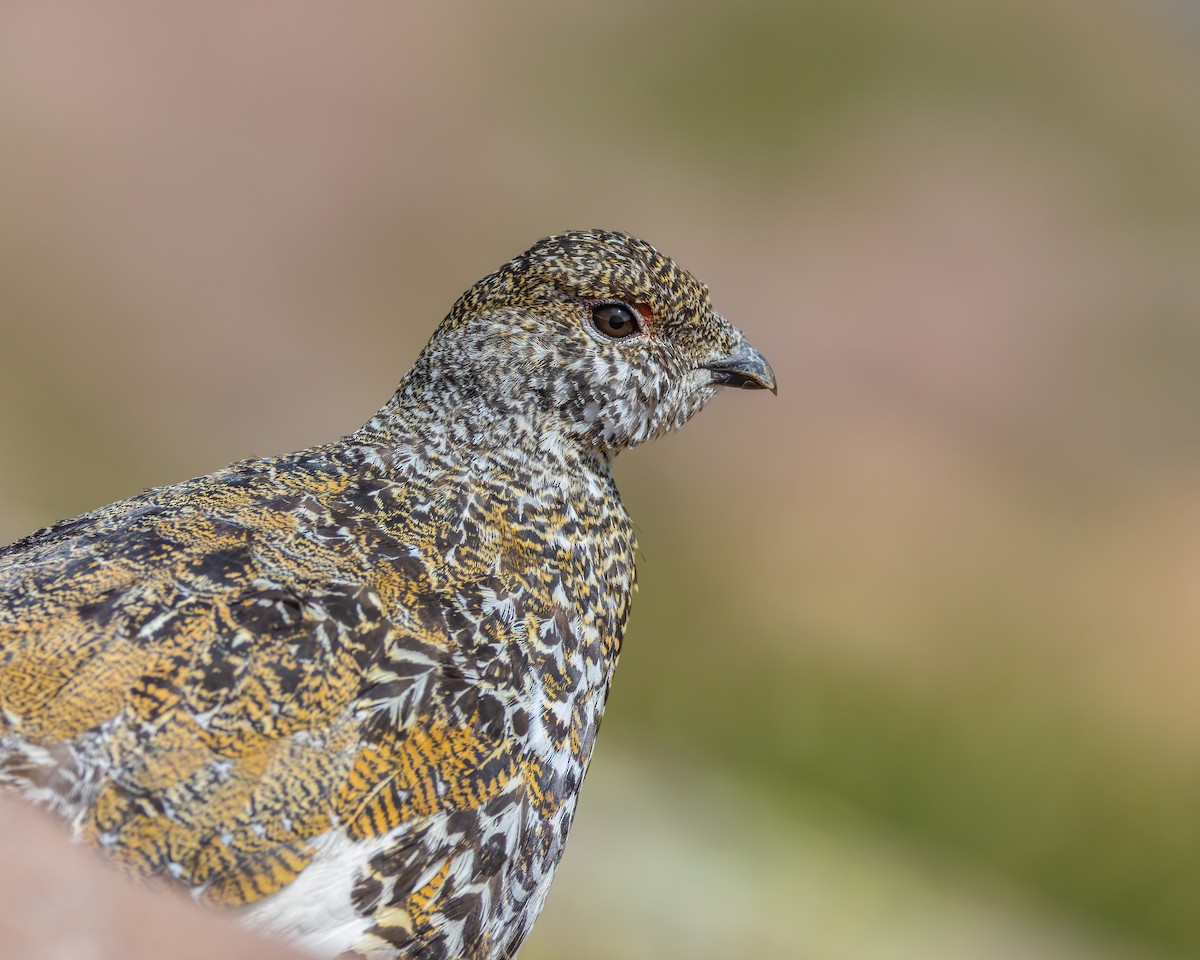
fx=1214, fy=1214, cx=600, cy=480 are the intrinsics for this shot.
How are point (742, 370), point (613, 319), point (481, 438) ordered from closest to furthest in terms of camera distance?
point (481, 438) < point (613, 319) < point (742, 370)

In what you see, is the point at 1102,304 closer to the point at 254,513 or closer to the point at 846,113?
the point at 846,113

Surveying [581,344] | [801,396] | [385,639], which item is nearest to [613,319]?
[581,344]

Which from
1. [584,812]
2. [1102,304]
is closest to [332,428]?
[584,812]

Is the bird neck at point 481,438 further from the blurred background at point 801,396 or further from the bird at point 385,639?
the blurred background at point 801,396

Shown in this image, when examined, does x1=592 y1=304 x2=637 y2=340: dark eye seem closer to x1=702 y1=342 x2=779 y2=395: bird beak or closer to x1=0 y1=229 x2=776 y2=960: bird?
x1=0 y1=229 x2=776 y2=960: bird

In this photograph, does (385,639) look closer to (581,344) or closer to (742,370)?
(581,344)

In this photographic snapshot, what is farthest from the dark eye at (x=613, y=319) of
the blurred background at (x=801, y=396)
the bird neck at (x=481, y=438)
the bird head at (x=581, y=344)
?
the blurred background at (x=801, y=396)
